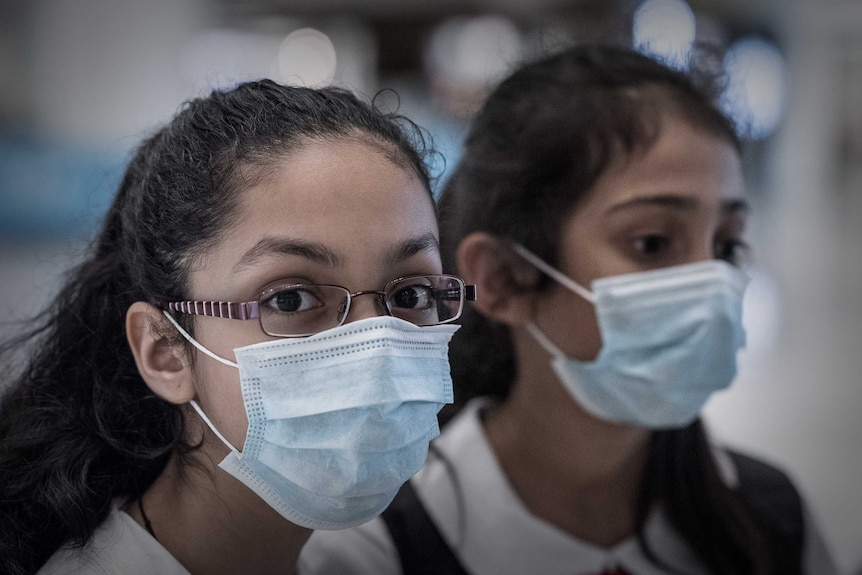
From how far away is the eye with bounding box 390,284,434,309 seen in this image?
102 centimetres

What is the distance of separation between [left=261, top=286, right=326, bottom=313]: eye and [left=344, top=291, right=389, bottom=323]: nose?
0.04m

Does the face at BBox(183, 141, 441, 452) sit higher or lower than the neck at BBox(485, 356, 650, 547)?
higher

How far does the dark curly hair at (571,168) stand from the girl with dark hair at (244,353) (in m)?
0.42

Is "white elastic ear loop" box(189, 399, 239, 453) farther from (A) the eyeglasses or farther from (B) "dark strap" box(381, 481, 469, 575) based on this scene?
(B) "dark strap" box(381, 481, 469, 575)

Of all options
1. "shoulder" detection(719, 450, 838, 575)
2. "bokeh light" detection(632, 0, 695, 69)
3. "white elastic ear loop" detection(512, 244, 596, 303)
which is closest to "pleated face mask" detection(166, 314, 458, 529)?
"white elastic ear loop" detection(512, 244, 596, 303)

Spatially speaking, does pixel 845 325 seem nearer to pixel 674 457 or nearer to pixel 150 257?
pixel 674 457

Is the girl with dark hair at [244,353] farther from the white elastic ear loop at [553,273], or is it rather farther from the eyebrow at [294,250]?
the white elastic ear loop at [553,273]

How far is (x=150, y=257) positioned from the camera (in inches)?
41.1

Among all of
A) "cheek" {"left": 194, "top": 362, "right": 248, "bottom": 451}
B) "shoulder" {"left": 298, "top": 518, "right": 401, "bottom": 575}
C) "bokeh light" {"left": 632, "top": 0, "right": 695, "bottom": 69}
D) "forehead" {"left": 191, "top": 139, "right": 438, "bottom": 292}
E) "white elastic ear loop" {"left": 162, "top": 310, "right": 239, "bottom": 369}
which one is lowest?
"shoulder" {"left": 298, "top": 518, "right": 401, "bottom": 575}

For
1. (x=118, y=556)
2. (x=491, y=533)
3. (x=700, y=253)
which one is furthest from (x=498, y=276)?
(x=118, y=556)

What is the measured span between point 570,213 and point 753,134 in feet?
2.07

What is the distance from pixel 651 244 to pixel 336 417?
0.77 meters

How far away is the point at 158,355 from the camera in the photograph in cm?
104

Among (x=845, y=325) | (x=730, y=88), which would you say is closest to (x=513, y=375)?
(x=730, y=88)
